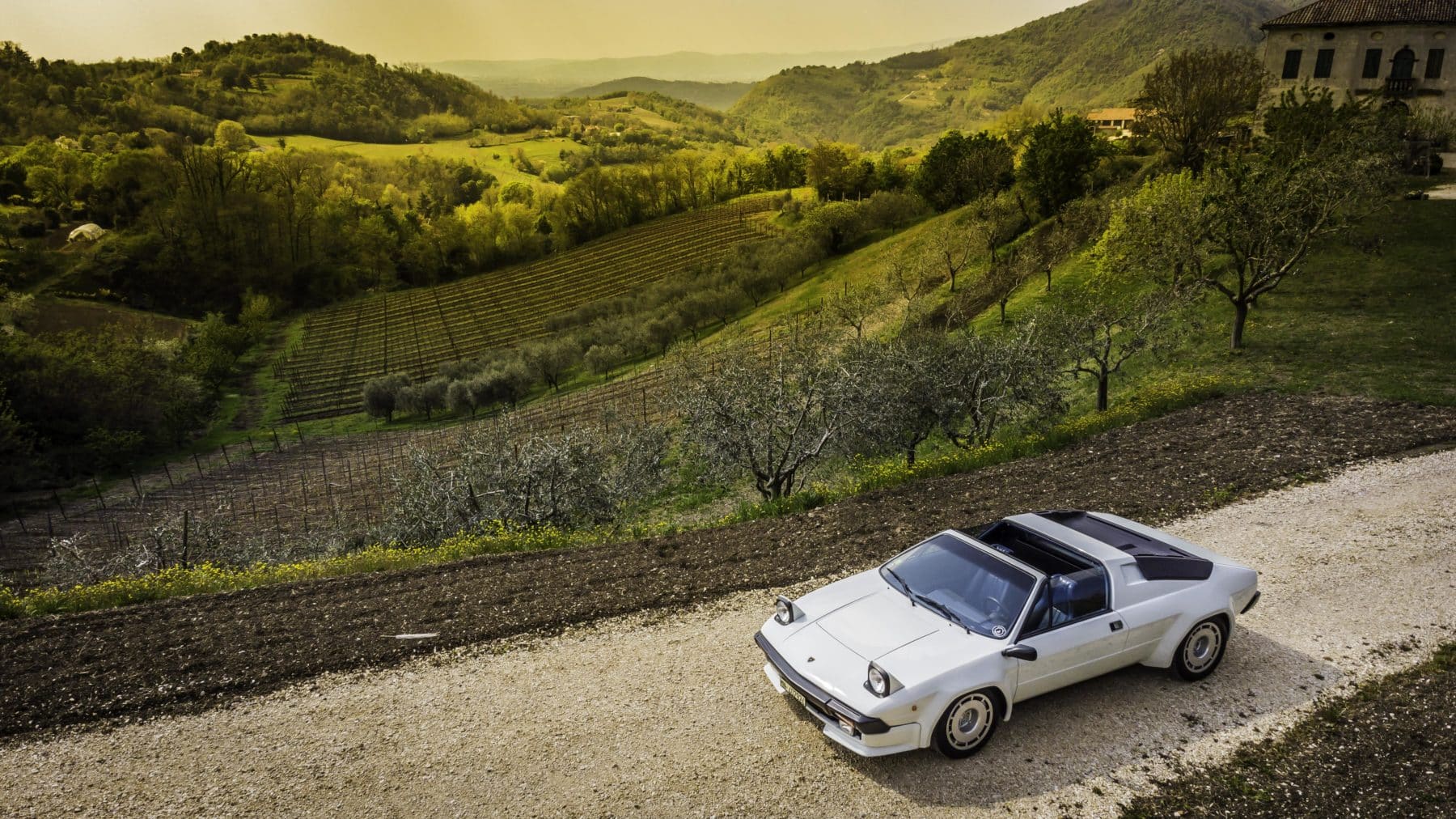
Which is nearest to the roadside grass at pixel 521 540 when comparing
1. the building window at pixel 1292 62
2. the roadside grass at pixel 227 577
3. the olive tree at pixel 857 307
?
the roadside grass at pixel 227 577

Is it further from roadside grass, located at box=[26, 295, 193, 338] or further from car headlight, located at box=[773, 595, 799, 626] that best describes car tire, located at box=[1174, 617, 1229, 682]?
roadside grass, located at box=[26, 295, 193, 338]

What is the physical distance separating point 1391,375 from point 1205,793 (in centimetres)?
2027

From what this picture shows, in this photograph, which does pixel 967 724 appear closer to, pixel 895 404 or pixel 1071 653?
pixel 1071 653

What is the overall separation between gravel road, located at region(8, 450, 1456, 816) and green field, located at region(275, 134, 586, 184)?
537ft

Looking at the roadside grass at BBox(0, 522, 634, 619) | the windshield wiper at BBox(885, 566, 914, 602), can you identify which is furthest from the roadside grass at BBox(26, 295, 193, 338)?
the windshield wiper at BBox(885, 566, 914, 602)

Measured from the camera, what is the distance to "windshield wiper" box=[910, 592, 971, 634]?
7441mm


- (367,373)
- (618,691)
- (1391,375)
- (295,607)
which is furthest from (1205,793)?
(367,373)

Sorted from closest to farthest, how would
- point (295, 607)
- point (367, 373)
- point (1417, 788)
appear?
point (1417, 788), point (295, 607), point (367, 373)

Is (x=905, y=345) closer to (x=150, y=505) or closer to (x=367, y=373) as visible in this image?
(x=150, y=505)

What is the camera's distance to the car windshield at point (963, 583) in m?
7.41

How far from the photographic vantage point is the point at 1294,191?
2331cm

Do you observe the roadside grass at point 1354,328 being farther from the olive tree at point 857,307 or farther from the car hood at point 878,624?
the car hood at point 878,624

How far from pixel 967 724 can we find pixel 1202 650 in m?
3.34

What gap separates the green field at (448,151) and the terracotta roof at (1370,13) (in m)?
139
